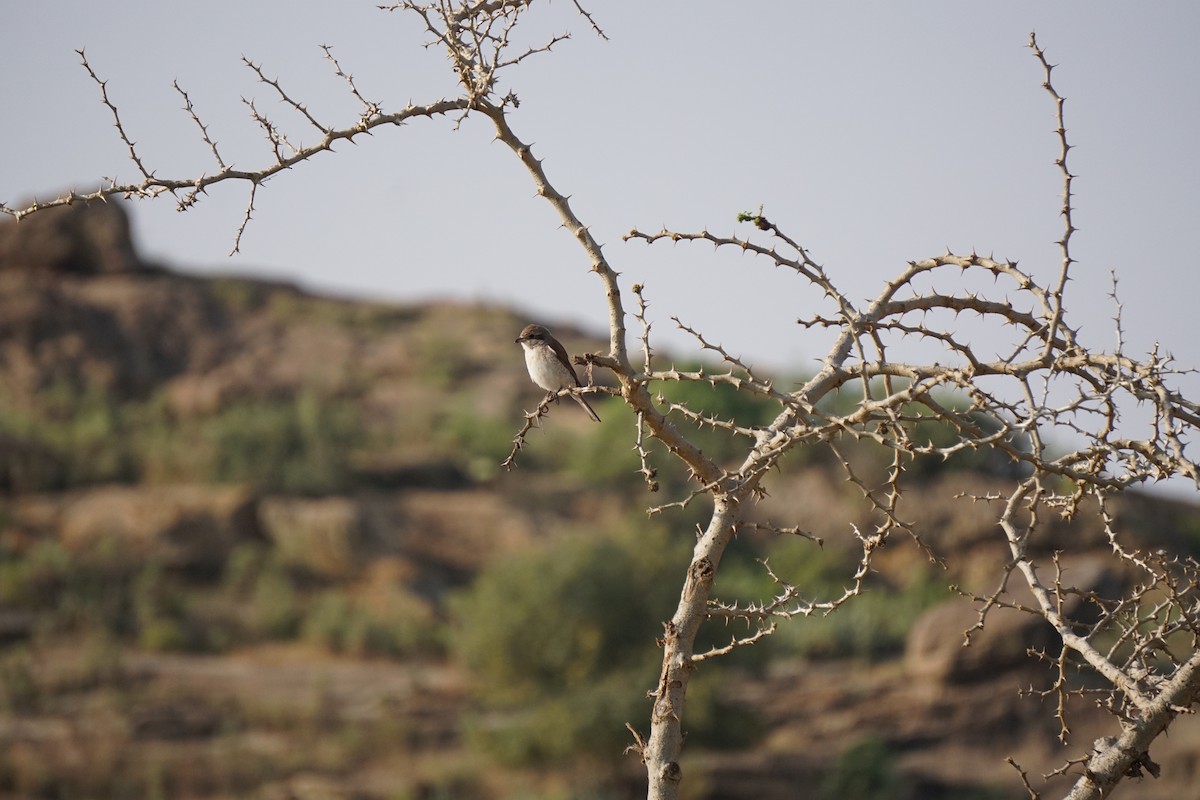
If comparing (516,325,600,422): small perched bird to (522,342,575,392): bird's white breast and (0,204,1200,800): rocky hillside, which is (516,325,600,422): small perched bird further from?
(0,204,1200,800): rocky hillside

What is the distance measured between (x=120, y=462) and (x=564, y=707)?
10651mm

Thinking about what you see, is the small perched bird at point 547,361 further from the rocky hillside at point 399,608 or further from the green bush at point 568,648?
the green bush at point 568,648

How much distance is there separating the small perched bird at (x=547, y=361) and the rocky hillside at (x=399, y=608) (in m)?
9.04

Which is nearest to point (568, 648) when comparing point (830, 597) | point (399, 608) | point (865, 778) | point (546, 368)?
point (399, 608)

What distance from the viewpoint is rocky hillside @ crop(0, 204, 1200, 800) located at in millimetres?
14742

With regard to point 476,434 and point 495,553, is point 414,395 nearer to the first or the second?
point 476,434

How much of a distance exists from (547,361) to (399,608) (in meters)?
13.5

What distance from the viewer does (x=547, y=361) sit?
587cm

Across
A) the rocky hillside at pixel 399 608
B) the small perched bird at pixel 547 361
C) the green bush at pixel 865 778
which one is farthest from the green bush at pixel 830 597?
the small perched bird at pixel 547 361

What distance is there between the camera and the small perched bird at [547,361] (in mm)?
5863

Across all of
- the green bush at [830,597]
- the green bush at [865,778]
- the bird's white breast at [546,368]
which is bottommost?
the green bush at [865,778]

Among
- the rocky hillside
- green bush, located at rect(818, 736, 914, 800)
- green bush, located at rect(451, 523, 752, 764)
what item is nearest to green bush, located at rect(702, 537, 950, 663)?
the rocky hillside

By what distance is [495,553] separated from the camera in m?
20.7

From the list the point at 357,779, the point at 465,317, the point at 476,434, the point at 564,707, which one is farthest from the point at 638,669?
the point at 465,317
